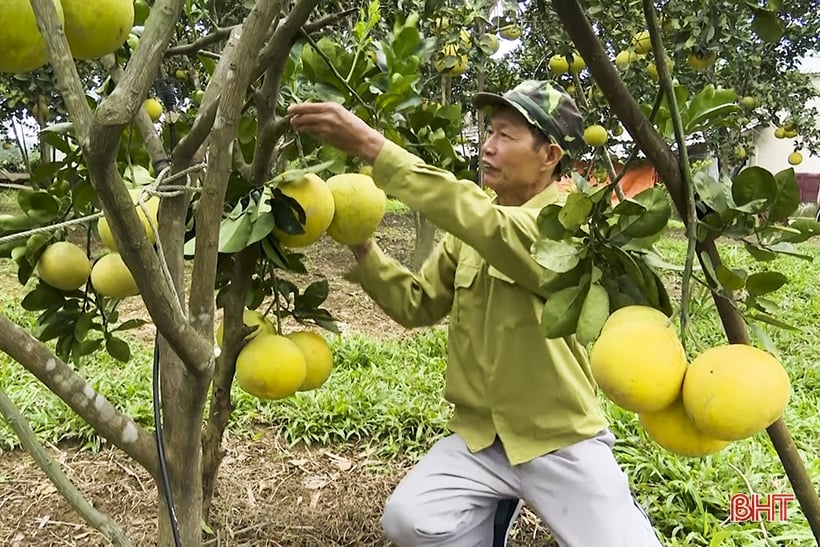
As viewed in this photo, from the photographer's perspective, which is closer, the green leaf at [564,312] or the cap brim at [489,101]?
the green leaf at [564,312]

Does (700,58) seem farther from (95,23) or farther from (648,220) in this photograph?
(95,23)

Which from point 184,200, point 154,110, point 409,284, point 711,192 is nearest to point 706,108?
point 711,192

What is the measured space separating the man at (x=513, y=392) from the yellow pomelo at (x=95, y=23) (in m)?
1.07

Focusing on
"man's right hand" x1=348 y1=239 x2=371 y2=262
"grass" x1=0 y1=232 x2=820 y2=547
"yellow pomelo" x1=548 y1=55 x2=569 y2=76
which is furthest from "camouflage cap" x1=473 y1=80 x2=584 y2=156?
"yellow pomelo" x1=548 y1=55 x2=569 y2=76

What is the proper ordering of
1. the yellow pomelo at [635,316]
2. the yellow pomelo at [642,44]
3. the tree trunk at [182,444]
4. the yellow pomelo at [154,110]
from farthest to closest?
the yellow pomelo at [642,44] → the yellow pomelo at [154,110] → the tree trunk at [182,444] → the yellow pomelo at [635,316]

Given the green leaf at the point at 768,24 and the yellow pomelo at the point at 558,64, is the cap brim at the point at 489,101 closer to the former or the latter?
the green leaf at the point at 768,24

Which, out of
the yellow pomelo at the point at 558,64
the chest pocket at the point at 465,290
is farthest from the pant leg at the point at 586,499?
the yellow pomelo at the point at 558,64

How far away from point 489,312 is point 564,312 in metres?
0.99

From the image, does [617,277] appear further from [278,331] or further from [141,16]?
[141,16]

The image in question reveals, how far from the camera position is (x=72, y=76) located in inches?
27.5

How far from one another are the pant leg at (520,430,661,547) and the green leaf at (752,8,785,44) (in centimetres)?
119

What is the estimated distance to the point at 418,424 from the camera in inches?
129

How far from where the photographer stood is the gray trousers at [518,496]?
6.14 feet

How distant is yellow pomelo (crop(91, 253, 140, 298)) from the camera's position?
1557mm
